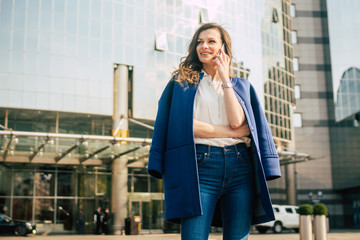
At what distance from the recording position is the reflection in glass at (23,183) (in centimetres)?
2942

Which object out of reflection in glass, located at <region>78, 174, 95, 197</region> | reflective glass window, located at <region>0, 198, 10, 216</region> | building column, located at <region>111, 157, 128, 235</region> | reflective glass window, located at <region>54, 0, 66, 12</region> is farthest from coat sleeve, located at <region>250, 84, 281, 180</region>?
reflection in glass, located at <region>78, 174, 95, 197</region>

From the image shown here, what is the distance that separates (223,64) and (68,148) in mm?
25119

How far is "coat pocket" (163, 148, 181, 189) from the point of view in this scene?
2.58 m

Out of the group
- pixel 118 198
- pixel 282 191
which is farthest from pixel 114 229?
pixel 282 191

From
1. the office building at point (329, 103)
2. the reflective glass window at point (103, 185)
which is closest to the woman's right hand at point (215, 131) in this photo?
the reflective glass window at point (103, 185)

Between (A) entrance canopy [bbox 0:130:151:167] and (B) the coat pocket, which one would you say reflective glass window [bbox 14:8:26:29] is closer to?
(A) entrance canopy [bbox 0:130:151:167]

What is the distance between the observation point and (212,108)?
279cm

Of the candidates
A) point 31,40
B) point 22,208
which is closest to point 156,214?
point 22,208

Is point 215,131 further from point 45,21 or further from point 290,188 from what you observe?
point 290,188

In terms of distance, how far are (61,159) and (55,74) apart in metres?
5.16

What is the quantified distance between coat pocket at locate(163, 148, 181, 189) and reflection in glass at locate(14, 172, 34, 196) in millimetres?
28725

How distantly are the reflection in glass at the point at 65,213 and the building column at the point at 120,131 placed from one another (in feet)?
9.21

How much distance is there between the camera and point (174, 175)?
8.51 feet

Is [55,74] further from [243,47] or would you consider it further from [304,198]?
[304,198]
